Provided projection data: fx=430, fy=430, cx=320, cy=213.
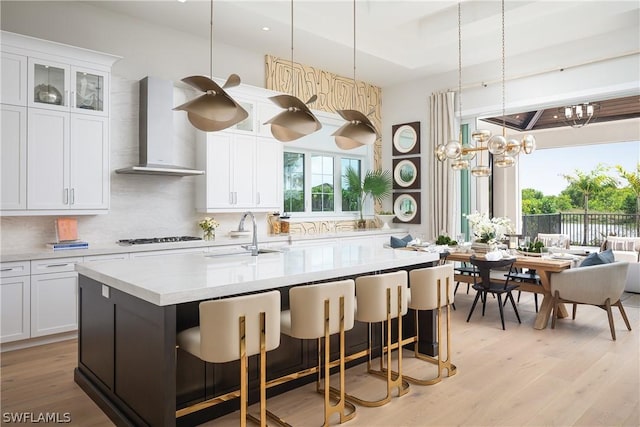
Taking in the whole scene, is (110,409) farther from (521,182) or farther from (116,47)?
(521,182)

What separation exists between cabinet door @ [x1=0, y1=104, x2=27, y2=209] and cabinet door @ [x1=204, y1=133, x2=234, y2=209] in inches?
72.1

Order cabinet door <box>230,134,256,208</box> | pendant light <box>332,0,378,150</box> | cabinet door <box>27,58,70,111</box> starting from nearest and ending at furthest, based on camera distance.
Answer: pendant light <box>332,0,378,150</box>, cabinet door <box>27,58,70,111</box>, cabinet door <box>230,134,256,208</box>

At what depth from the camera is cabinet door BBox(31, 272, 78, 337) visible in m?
3.85

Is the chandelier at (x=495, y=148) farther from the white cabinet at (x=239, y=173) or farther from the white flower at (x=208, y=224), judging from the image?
the white flower at (x=208, y=224)

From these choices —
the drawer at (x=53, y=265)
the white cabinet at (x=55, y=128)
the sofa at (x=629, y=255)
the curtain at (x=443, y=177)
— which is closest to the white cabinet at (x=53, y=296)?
the drawer at (x=53, y=265)

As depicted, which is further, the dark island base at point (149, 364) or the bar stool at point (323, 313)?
the bar stool at point (323, 313)

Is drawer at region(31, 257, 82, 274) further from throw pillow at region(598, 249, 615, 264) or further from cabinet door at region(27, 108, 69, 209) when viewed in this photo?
throw pillow at region(598, 249, 615, 264)

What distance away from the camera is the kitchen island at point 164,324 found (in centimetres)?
218

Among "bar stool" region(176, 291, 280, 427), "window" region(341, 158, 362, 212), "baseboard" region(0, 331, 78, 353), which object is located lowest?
"baseboard" region(0, 331, 78, 353)

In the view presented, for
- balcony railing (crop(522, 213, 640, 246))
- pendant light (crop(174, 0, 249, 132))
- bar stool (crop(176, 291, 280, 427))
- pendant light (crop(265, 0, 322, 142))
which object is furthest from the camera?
balcony railing (crop(522, 213, 640, 246))

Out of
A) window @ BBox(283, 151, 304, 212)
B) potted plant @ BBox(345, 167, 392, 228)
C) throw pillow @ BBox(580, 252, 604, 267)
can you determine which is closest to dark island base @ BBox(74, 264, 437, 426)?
throw pillow @ BBox(580, 252, 604, 267)

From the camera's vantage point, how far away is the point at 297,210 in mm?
6898

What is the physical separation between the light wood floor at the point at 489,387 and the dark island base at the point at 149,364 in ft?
0.44

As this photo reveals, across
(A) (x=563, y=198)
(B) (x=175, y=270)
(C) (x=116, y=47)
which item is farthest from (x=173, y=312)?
(A) (x=563, y=198)
